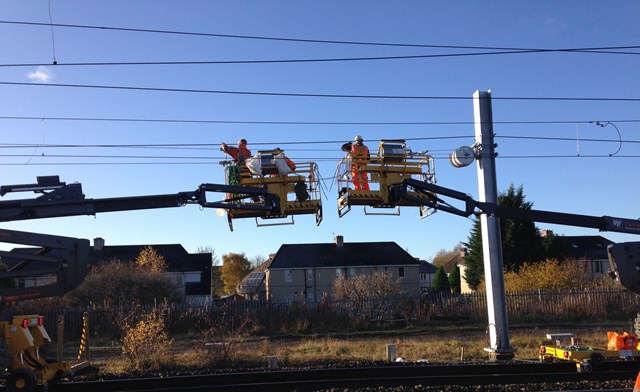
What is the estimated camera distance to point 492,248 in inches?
640

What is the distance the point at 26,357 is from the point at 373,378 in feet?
22.7

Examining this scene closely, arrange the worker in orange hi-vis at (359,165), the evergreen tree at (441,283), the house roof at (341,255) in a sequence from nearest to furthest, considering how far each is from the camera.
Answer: the worker in orange hi-vis at (359,165) → the house roof at (341,255) → the evergreen tree at (441,283)

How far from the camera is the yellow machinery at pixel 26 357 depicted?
10.5 m

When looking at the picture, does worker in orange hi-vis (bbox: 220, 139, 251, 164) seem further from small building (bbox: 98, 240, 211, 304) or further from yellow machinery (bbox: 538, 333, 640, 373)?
small building (bbox: 98, 240, 211, 304)

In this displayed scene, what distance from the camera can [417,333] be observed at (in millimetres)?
27703

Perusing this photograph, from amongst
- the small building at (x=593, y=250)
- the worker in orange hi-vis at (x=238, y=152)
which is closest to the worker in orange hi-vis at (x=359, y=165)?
the worker in orange hi-vis at (x=238, y=152)

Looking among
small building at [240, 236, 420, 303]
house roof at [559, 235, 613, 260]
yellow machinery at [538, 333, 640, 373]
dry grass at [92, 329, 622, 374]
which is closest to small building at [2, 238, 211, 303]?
small building at [240, 236, 420, 303]

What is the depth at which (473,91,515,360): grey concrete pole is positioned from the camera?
16.0 meters

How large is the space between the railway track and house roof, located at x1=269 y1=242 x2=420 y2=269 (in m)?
52.8

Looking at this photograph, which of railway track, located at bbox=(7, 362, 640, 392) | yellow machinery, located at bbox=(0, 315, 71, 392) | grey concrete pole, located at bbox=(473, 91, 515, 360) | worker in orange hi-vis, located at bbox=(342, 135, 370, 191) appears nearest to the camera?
yellow machinery, located at bbox=(0, 315, 71, 392)

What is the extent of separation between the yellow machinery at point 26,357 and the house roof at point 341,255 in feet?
181

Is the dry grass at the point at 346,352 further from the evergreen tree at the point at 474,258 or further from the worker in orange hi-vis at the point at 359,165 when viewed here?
the evergreen tree at the point at 474,258

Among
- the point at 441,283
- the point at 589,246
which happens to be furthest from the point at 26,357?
the point at 589,246

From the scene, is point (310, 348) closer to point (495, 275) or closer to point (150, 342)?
point (150, 342)
